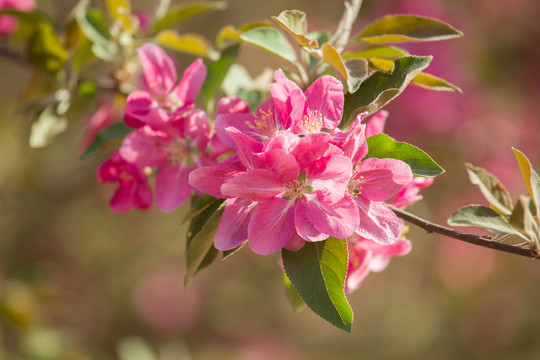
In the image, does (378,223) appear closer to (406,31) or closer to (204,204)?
(204,204)

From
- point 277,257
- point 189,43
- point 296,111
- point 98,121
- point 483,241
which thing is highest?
point 296,111

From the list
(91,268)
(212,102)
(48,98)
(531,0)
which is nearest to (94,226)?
(91,268)

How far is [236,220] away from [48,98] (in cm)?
85

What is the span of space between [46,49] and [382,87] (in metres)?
1.00

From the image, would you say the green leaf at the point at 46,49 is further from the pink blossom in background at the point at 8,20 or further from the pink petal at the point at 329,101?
the pink petal at the point at 329,101

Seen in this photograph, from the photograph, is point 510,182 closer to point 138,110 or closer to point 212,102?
point 212,102

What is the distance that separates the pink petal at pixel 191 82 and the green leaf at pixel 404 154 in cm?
40

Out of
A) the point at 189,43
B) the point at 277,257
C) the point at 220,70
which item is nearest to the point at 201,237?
the point at 220,70

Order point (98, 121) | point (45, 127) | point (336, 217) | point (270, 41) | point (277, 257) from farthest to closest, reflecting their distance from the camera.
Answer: point (277, 257) < point (98, 121) < point (45, 127) < point (270, 41) < point (336, 217)

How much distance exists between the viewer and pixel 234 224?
89 cm

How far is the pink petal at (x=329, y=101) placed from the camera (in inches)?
35.5

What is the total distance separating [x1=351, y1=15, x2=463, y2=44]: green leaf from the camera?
3.47 ft

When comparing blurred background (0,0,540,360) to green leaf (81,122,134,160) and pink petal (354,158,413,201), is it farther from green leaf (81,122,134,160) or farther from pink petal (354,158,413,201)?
pink petal (354,158,413,201)

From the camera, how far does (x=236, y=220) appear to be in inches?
35.1
